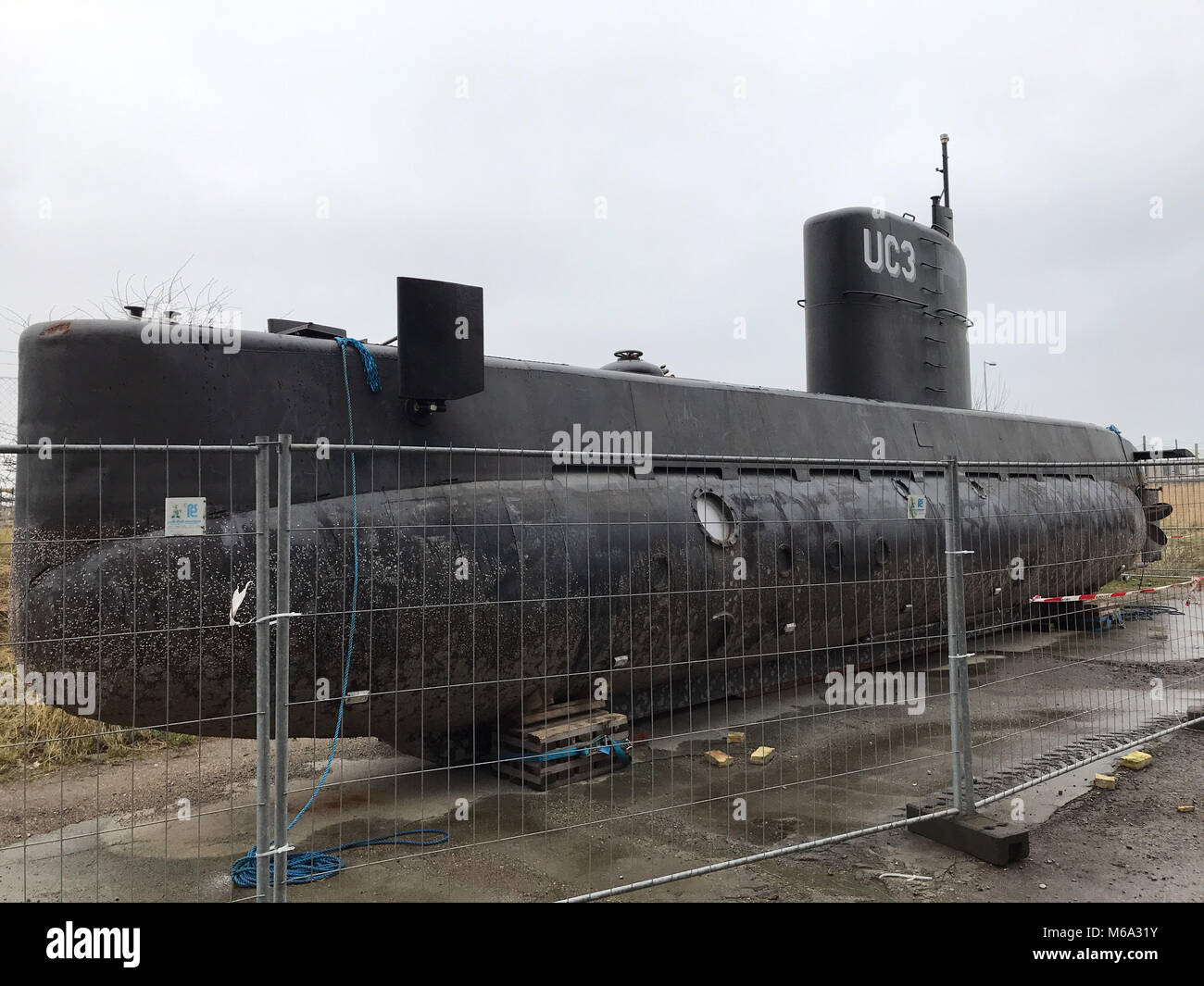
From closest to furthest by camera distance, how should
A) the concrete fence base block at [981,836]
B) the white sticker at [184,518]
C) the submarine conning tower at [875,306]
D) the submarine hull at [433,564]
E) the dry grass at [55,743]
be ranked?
the white sticker at [184,518] < the concrete fence base block at [981,836] < the submarine hull at [433,564] < the dry grass at [55,743] < the submarine conning tower at [875,306]

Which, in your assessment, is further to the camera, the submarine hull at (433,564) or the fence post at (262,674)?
the submarine hull at (433,564)

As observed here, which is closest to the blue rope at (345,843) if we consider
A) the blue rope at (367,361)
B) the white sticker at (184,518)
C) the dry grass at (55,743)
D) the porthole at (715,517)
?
the blue rope at (367,361)

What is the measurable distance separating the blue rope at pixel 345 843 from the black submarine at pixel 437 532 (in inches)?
1.8

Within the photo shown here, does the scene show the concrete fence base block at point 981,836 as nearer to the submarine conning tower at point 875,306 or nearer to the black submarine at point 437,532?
the black submarine at point 437,532

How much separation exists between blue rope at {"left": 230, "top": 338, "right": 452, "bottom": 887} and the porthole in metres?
2.96

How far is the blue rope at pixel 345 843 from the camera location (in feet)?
16.8

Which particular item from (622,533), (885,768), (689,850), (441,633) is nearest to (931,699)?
(885,768)

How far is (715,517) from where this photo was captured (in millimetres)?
7953

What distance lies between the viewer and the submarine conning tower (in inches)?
462

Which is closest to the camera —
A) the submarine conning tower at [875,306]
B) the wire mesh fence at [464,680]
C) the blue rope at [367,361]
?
the wire mesh fence at [464,680]

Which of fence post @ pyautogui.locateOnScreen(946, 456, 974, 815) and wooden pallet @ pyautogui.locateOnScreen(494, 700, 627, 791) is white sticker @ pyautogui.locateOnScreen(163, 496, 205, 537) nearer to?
wooden pallet @ pyautogui.locateOnScreen(494, 700, 627, 791)

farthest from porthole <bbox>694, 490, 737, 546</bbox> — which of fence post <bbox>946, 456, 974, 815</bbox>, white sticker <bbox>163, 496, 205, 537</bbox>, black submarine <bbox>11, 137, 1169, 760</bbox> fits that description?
white sticker <bbox>163, 496, 205, 537</bbox>

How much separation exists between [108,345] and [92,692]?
2.09 meters
